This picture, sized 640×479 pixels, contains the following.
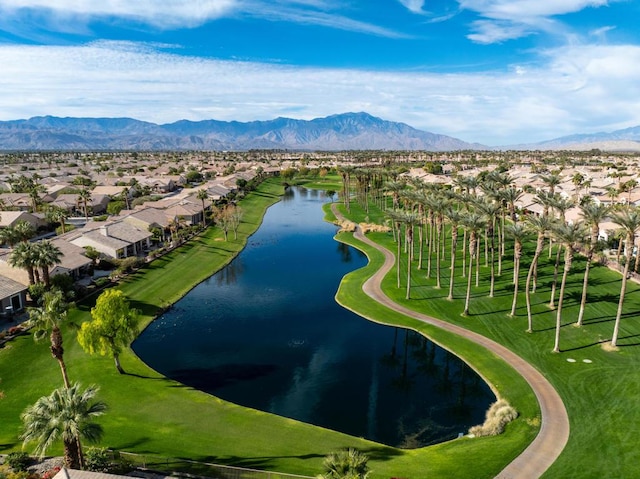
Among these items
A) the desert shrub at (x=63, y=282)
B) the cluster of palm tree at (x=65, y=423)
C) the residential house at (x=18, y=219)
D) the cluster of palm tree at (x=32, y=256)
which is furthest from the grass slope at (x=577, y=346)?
the residential house at (x=18, y=219)

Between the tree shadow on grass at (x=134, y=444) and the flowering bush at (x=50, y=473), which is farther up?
the flowering bush at (x=50, y=473)

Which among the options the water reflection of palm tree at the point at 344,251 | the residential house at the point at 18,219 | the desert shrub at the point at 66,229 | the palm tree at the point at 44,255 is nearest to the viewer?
the palm tree at the point at 44,255

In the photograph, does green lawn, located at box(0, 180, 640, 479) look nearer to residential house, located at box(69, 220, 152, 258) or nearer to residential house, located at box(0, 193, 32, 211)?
residential house, located at box(69, 220, 152, 258)

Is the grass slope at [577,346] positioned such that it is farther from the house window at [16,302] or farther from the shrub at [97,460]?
the house window at [16,302]

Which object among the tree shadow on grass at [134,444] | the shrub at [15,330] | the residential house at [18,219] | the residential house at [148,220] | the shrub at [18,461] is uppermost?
the residential house at [148,220]

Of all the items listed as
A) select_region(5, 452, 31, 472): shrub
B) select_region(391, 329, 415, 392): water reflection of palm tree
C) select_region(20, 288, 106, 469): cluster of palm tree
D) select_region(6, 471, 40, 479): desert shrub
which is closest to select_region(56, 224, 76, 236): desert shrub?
select_region(5, 452, 31, 472): shrub

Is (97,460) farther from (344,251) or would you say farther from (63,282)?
(344,251)
